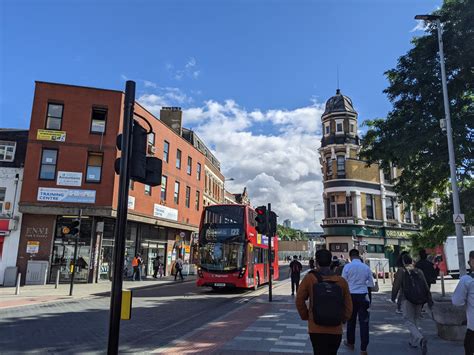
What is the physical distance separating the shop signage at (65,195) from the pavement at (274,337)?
1481cm

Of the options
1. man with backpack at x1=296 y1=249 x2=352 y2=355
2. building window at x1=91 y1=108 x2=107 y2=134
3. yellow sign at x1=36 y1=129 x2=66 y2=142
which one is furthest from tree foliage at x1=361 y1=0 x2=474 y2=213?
yellow sign at x1=36 y1=129 x2=66 y2=142

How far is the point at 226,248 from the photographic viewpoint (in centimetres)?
1902

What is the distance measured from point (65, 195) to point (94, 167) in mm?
2364

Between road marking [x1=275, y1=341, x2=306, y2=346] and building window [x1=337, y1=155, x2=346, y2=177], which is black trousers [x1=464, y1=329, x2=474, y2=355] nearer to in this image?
road marking [x1=275, y1=341, x2=306, y2=346]

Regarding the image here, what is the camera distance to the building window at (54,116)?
2452cm

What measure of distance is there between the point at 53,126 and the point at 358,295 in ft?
73.2

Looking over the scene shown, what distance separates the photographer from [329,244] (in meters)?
40.8

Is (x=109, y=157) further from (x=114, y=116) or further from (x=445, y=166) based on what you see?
(x=445, y=166)

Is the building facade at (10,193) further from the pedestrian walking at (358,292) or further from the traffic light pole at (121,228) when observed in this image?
the traffic light pole at (121,228)

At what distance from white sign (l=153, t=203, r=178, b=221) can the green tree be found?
698 inches

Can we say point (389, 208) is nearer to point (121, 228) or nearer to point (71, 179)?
point (71, 179)

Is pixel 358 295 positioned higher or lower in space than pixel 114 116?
lower

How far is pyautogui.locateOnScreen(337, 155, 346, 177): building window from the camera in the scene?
136ft

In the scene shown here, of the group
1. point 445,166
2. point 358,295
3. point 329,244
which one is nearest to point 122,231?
point 358,295
